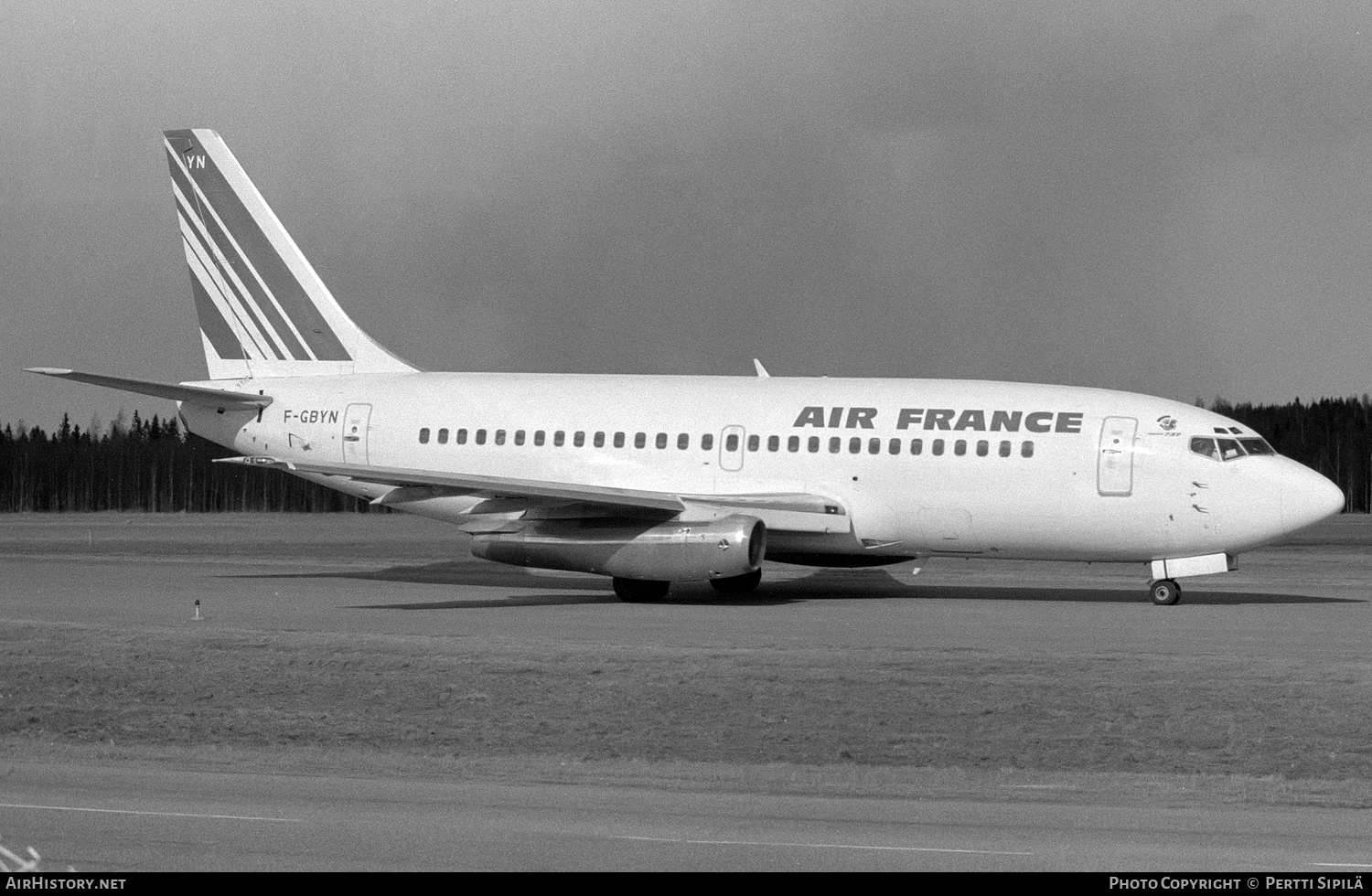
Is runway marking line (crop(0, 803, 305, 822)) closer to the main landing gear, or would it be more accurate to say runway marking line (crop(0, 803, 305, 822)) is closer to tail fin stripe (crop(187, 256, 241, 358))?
the main landing gear

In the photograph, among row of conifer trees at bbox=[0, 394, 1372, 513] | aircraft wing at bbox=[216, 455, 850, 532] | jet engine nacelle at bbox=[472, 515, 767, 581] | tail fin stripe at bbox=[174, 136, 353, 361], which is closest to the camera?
jet engine nacelle at bbox=[472, 515, 767, 581]

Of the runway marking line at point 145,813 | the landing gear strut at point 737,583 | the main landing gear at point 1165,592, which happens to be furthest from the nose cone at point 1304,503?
the runway marking line at point 145,813

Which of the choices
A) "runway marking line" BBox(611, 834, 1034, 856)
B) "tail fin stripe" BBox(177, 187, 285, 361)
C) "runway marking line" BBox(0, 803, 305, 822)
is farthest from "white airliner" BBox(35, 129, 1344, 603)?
"runway marking line" BBox(611, 834, 1034, 856)

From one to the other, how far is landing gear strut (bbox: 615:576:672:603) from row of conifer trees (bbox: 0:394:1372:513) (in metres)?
68.6

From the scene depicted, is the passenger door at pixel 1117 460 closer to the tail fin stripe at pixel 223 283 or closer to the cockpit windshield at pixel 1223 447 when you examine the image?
the cockpit windshield at pixel 1223 447

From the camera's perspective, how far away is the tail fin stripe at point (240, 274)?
1441 inches

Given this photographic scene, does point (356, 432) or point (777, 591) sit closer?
point (777, 591)

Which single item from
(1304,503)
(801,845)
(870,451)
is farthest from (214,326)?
(801,845)

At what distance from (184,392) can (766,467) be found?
1244 centimetres

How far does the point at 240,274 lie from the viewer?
36.9 m

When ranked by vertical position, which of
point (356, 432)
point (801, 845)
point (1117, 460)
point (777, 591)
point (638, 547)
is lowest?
point (801, 845)

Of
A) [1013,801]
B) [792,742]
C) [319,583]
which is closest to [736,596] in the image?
[319,583]

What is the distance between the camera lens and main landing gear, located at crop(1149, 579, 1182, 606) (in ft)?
93.8

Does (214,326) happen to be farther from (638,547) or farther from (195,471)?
(195,471)
